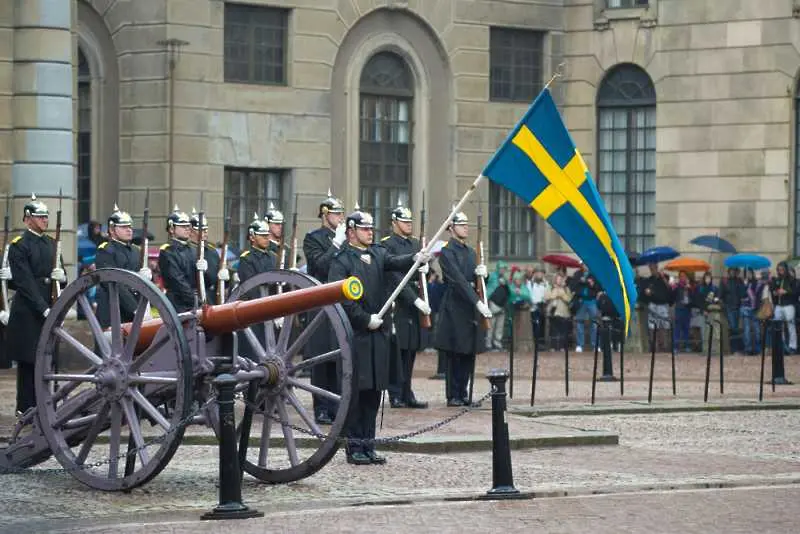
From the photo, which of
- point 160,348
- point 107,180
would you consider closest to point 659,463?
point 160,348

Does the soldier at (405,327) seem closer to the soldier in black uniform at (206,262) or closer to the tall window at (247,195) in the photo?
the soldier in black uniform at (206,262)

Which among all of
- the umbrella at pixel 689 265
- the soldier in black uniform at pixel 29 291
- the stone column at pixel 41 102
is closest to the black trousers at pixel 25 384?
the soldier in black uniform at pixel 29 291

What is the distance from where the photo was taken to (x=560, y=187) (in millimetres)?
17094

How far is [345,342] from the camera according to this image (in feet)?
48.0

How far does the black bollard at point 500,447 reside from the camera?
47.0 ft

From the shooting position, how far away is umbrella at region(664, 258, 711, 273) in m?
35.7

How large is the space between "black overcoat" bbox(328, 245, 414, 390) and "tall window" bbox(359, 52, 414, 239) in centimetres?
1949

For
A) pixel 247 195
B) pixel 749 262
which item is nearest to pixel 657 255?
pixel 749 262

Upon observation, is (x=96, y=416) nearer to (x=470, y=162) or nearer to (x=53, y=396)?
(x=53, y=396)

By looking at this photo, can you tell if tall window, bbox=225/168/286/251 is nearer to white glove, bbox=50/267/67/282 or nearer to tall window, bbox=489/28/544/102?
tall window, bbox=489/28/544/102

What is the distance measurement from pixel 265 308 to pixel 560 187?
387 centimetres

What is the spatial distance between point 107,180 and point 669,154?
10.1m

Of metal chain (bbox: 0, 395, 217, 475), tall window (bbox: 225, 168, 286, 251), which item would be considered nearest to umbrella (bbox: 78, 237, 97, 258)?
tall window (bbox: 225, 168, 286, 251)

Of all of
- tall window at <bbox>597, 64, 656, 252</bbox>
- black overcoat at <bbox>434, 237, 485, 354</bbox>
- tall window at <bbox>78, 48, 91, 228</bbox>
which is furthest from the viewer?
tall window at <bbox>597, 64, 656, 252</bbox>
